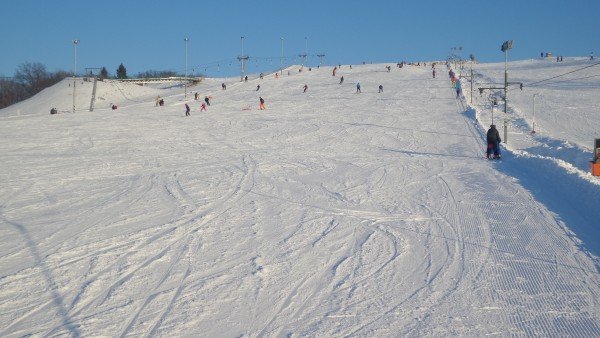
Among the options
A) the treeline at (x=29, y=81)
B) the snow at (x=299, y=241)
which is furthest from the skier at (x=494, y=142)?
the treeline at (x=29, y=81)

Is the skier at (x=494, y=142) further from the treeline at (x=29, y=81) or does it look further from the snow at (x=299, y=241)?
the treeline at (x=29, y=81)

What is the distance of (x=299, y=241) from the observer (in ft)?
27.6

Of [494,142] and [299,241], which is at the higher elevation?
[494,142]

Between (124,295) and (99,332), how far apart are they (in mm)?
964

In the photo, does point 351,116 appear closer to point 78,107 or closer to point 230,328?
point 230,328

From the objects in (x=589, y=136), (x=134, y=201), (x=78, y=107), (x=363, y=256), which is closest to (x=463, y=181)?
(x=363, y=256)

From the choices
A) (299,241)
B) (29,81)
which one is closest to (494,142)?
(299,241)

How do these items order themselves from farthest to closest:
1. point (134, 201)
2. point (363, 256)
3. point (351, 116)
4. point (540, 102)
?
point (540, 102)
point (351, 116)
point (134, 201)
point (363, 256)

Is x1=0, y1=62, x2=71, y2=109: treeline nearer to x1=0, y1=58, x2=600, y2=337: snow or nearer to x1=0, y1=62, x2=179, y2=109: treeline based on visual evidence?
x1=0, y1=62, x2=179, y2=109: treeline

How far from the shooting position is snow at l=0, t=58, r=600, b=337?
219 inches

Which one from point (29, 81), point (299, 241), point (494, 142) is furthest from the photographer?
point (29, 81)

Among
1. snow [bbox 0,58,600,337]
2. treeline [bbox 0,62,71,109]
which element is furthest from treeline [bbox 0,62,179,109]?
snow [bbox 0,58,600,337]

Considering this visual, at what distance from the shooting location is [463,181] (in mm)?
13258

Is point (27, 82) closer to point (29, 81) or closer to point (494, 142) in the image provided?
point (29, 81)
